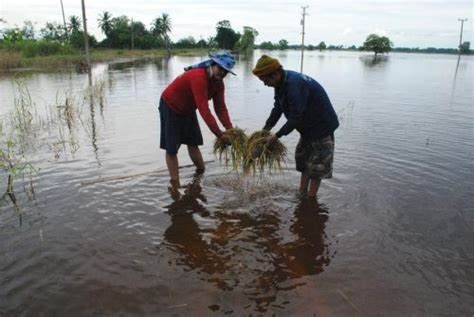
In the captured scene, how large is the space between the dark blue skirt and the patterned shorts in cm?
158

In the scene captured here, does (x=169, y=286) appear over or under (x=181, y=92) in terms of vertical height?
under

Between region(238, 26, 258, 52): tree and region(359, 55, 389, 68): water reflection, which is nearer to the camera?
region(359, 55, 389, 68): water reflection

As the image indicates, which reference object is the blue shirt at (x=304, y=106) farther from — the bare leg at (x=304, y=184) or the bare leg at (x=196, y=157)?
the bare leg at (x=196, y=157)

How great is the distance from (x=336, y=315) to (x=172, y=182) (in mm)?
3404

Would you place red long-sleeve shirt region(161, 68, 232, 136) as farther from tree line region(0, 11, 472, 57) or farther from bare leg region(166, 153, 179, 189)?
tree line region(0, 11, 472, 57)

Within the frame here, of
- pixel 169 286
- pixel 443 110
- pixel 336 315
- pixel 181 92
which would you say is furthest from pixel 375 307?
pixel 443 110

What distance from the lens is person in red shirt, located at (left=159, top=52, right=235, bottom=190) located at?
4.85m

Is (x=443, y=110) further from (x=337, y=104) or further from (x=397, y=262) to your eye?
(x=397, y=262)

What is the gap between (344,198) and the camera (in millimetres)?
5574

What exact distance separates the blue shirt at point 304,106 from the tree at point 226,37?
276 ft

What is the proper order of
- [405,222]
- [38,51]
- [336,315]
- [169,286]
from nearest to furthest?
[336,315]
[169,286]
[405,222]
[38,51]

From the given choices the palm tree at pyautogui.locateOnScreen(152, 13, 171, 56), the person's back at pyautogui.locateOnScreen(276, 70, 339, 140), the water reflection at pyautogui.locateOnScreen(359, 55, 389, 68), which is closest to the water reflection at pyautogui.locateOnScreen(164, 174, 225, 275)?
the person's back at pyautogui.locateOnScreen(276, 70, 339, 140)

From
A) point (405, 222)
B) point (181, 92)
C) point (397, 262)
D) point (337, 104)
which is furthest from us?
point (337, 104)

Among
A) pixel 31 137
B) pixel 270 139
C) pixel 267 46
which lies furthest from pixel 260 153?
pixel 267 46
